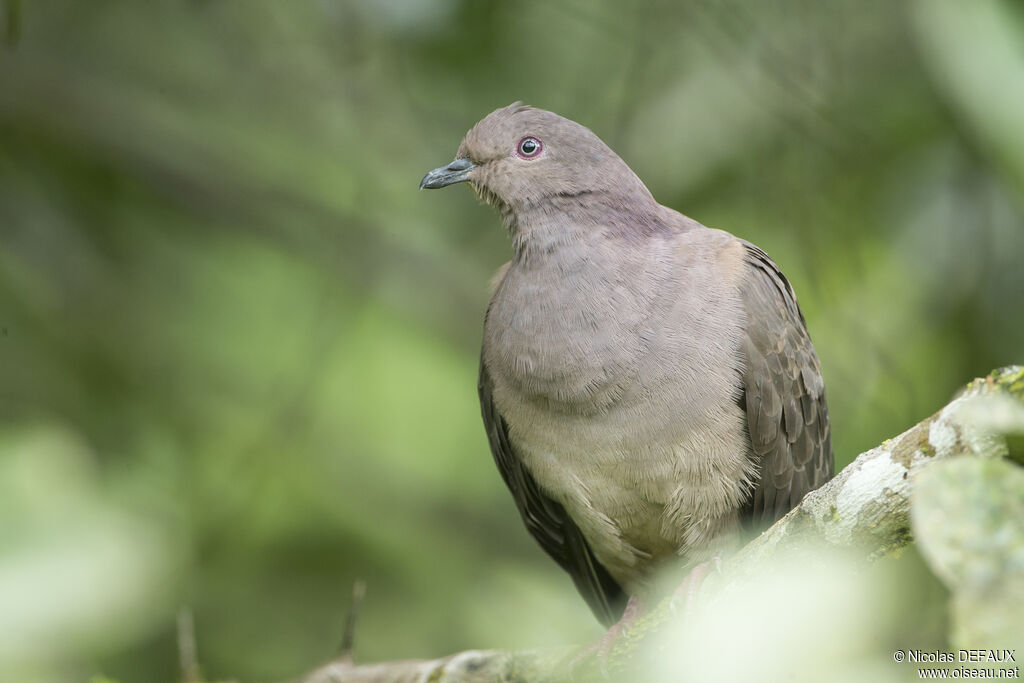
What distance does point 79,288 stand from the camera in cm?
497

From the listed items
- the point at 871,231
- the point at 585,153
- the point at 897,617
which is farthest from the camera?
the point at 871,231

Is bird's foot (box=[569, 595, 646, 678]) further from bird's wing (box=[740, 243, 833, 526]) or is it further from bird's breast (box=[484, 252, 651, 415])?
bird's breast (box=[484, 252, 651, 415])

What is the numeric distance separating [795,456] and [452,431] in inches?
89.7

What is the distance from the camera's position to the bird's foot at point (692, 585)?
3441 millimetres

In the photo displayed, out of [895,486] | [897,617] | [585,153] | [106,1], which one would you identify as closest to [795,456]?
[585,153]

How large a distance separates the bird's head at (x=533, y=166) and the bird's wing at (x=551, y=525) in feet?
2.20

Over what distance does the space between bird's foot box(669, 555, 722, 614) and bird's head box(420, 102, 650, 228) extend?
4.46 feet

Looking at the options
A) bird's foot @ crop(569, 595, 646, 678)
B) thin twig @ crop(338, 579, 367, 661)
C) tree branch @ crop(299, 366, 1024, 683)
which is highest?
thin twig @ crop(338, 579, 367, 661)

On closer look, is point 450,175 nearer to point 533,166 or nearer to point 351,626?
point 533,166

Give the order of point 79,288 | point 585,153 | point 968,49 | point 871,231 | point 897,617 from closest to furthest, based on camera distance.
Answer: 1. point 897,617
2. point 968,49
3. point 585,153
4. point 79,288
5. point 871,231

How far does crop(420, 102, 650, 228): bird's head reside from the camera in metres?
3.76

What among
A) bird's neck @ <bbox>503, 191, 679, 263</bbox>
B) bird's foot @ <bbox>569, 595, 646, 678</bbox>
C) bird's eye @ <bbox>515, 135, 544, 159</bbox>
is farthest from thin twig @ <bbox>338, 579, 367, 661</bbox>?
bird's eye @ <bbox>515, 135, 544, 159</bbox>

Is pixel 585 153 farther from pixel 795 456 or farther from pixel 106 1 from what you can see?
pixel 106 1

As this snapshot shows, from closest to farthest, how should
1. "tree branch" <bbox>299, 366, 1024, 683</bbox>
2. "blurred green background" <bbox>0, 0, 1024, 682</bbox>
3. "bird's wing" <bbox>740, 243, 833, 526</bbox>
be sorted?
"tree branch" <bbox>299, 366, 1024, 683</bbox> < "bird's wing" <bbox>740, 243, 833, 526</bbox> < "blurred green background" <bbox>0, 0, 1024, 682</bbox>
